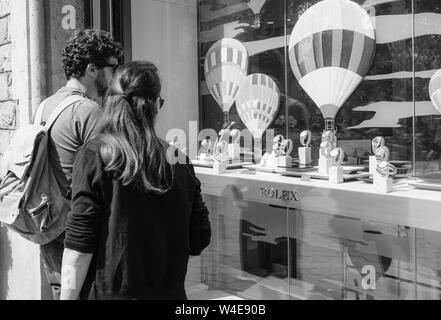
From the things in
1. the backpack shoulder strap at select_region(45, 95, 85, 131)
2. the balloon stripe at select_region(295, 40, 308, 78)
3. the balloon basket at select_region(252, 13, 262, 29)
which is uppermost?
the balloon basket at select_region(252, 13, 262, 29)

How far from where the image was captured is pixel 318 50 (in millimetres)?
2930

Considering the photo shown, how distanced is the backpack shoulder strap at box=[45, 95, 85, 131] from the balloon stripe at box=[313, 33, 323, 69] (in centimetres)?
145

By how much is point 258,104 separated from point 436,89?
120 cm

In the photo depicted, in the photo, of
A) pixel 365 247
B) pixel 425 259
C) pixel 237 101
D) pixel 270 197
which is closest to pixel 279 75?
pixel 237 101

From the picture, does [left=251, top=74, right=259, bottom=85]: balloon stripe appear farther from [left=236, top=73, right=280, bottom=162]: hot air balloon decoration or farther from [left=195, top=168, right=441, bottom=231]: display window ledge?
[left=195, top=168, right=441, bottom=231]: display window ledge

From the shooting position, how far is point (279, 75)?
10.8 ft

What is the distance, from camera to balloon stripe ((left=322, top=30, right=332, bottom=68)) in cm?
287

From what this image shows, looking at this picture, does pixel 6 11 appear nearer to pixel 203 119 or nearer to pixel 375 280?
pixel 203 119

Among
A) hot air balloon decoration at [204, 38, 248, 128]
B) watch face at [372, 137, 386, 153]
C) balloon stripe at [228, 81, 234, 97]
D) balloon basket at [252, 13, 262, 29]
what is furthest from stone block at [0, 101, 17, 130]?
watch face at [372, 137, 386, 153]

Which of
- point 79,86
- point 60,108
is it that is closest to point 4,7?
point 79,86

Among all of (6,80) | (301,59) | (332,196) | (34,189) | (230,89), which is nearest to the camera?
(34,189)

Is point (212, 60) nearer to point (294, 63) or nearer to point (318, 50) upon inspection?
point (294, 63)

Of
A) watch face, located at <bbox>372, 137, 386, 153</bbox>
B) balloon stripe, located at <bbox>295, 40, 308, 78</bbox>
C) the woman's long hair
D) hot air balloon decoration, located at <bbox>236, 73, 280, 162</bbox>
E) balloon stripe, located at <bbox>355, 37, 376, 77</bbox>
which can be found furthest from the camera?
hot air balloon decoration, located at <bbox>236, 73, 280, 162</bbox>

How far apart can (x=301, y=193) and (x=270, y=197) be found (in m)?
0.24
